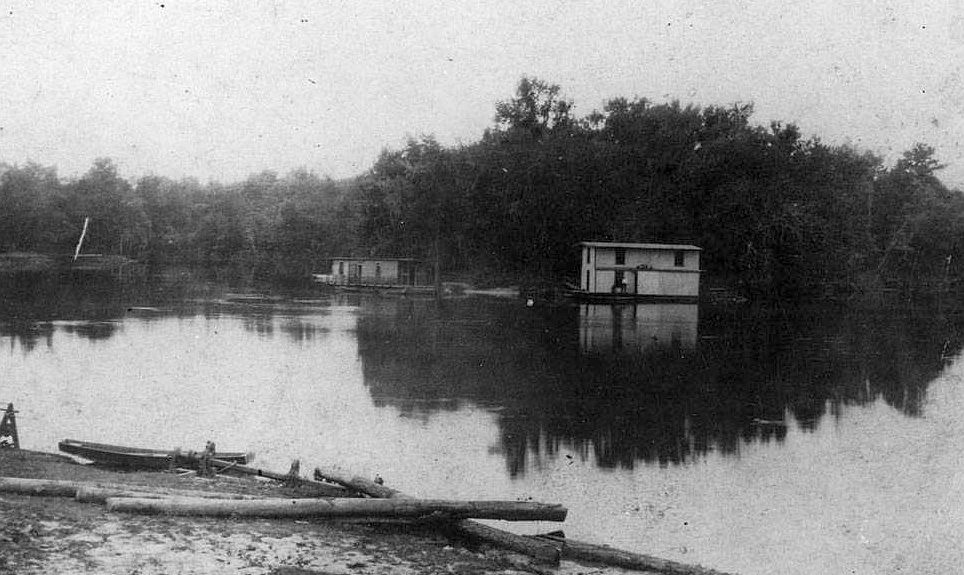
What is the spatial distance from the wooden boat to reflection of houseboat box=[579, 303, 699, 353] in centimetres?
1489

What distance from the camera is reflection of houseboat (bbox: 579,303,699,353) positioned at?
1029 inches

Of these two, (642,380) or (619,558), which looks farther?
(642,380)

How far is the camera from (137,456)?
11.0 m

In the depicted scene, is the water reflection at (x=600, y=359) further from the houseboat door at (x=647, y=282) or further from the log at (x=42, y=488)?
the houseboat door at (x=647, y=282)

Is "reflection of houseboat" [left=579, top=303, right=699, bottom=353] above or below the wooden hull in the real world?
below

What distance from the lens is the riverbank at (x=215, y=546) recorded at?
684 centimetres

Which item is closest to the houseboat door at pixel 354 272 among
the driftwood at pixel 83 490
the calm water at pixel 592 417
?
the calm water at pixel 592 417

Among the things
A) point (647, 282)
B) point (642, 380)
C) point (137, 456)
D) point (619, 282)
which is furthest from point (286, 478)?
point (647, 282)

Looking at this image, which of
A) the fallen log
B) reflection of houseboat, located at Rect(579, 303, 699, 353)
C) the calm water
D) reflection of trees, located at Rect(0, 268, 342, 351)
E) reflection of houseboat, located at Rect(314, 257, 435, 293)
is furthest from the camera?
reflection of houseboat, located at Rect(314, 257, 435, 293)

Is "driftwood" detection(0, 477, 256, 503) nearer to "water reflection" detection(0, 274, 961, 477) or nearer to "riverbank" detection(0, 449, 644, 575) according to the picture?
"riverbank" detection(0, 449, 644, 575)

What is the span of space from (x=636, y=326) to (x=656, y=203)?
2343 centimetres

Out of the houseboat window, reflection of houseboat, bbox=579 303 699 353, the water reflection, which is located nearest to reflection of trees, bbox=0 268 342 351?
the water reflection

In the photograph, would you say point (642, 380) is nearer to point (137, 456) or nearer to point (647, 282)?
point (137, 456)

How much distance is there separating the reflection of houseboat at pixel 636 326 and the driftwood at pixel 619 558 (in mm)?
16087
